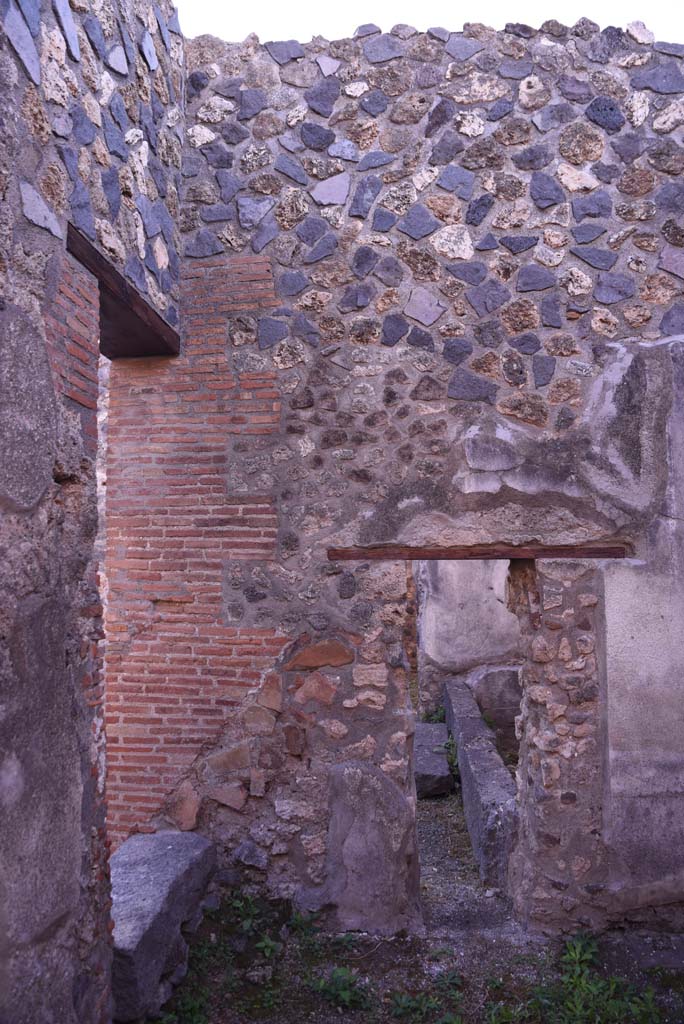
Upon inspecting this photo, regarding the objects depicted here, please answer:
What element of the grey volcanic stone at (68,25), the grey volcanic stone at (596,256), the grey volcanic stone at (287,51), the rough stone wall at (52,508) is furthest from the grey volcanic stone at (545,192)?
the grey volcanic stone at (68,25)

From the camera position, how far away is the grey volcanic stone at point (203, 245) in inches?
160

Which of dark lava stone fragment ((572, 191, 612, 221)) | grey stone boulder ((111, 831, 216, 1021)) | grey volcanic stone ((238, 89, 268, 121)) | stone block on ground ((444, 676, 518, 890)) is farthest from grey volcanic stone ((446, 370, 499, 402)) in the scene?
grey stone boulder ((111, 831, 216, 1021))

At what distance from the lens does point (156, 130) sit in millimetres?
3646

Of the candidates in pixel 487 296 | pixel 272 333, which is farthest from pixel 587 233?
pixel 272 333

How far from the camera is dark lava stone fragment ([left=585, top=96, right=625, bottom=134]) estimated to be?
3951 mm

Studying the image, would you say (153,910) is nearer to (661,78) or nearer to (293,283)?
(293,283)

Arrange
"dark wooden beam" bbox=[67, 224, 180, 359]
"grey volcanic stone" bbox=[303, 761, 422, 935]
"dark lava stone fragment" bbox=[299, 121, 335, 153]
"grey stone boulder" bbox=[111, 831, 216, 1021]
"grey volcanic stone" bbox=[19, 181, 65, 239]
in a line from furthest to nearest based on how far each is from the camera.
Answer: "dark lava stone fragment" bbox=[299, 121, 335, 153]
"grey volcanic stone" bbox=[303, 761, 422, 935]
"dark wooden beam" bbox=[67, 224, 180, 359]
"grey stone boulder" bbox=[111, 831, 216, 1021]
"grey volcanic stone" bbox=[19, 181, 65, 239]

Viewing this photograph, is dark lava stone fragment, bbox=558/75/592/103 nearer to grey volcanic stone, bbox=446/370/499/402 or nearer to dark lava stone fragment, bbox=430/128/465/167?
dark lava stone fragment, bbox=430/128/465/167

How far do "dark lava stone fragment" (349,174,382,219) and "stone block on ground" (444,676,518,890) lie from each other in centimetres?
353

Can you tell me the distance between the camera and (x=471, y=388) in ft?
12.8

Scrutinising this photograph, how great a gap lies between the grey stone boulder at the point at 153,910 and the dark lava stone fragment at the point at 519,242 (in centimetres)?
344

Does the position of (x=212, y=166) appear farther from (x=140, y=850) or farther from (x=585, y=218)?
(x=140, y=850)

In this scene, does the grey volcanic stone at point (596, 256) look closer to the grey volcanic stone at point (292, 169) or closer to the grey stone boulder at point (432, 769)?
the grey volcanic stone at point (292, 169)

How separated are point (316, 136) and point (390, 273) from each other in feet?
2.84
